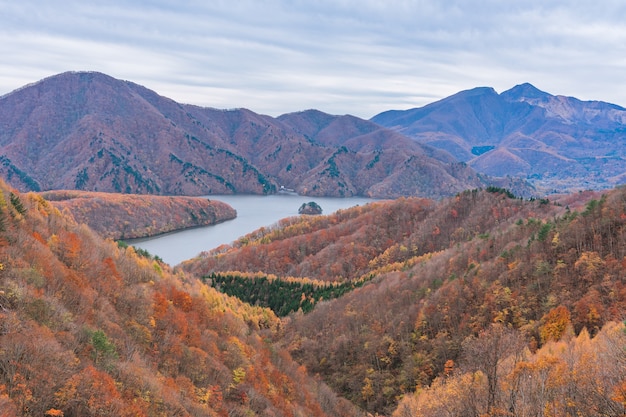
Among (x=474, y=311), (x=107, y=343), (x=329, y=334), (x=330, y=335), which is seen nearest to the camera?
(x=107, y=343)

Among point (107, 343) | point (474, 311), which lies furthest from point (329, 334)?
point (107, 343)

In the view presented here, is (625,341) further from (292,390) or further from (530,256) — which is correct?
(530,256)

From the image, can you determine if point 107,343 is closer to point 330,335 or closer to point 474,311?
point 474,311

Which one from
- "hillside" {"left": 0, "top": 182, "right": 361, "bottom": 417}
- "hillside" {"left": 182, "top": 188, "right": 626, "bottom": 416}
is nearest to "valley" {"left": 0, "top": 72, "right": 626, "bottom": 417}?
"hillside" {"left": 0, "top": 182, "right": 361, "bottom": 417}

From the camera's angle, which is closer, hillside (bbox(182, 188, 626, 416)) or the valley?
the valley

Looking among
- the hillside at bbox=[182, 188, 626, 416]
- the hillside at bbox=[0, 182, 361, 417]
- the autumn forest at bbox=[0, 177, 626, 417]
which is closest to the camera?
the hillside at bbox=[0, 182, 361, 417]

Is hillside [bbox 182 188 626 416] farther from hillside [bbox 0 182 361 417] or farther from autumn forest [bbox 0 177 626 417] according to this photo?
hillside [bbox 0 182 361 417]

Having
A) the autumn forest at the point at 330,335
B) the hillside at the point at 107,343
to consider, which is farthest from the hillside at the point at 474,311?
the hillside at the point at 107,343

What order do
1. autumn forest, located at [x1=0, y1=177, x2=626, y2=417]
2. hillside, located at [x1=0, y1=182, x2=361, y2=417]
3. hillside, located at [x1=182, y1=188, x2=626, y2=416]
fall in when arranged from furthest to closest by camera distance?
hillside, located at [x1=182, y1=188, x2=626, y2=416], autumn forest, located at [x1=0, y1=177, x2=626, y2=417], hillside, located at [x1=0, y1=182, x2=361, y2=417]
